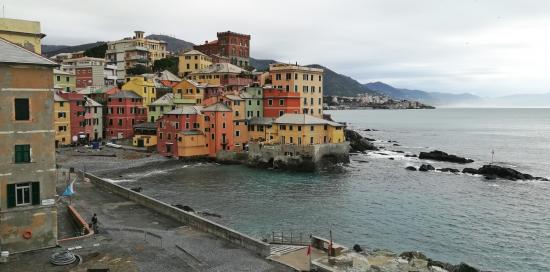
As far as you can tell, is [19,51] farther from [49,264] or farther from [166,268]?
[166,268]

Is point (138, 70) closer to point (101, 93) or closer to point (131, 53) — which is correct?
point (131, 53)

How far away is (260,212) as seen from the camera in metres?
43.5

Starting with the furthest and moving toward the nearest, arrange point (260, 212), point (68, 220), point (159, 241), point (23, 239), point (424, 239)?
1. point (260, 212)
2. point (424, 239)
3. point (68, 220)
4. point (159, 241)
5. point (23, 239)

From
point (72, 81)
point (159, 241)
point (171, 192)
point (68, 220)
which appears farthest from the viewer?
point (72, 81)

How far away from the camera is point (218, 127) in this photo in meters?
74.2

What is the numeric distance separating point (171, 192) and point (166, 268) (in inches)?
1186

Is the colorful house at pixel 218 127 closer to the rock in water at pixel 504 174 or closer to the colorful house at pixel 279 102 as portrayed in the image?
the colorful house at pixel 279 102

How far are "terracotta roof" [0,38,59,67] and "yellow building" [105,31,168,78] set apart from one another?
114386 mm

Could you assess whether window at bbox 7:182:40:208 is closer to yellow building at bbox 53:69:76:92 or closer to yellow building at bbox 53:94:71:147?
yellow building at bbox 53:94:71:147

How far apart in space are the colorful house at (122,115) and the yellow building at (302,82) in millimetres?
29662

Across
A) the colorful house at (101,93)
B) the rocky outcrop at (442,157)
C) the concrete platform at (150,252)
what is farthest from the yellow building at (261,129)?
the concrete platform at (150,252)

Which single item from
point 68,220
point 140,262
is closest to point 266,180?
point 68,220

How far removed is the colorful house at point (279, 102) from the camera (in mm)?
81375

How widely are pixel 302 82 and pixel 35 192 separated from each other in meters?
64.6
